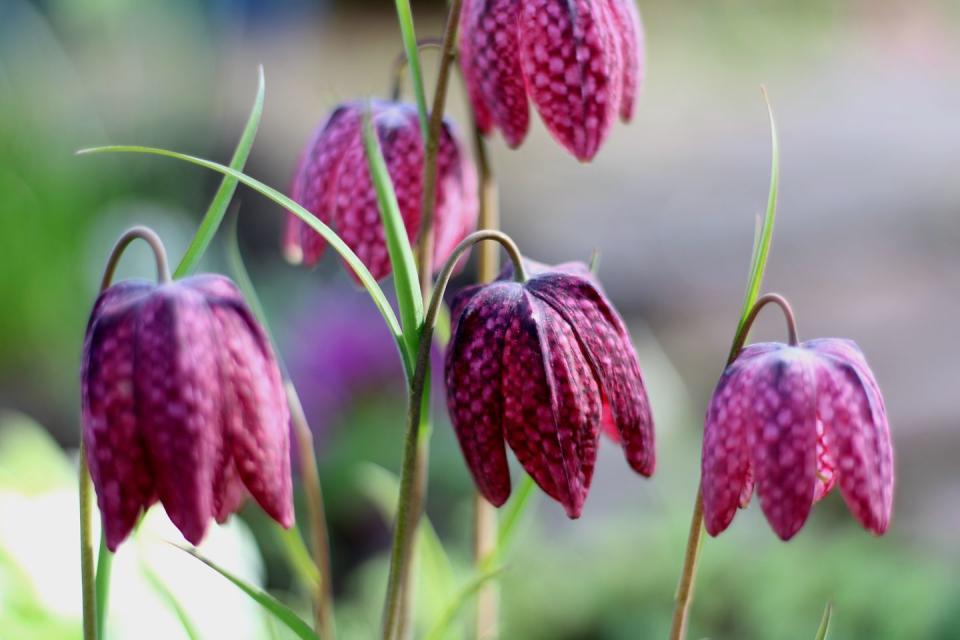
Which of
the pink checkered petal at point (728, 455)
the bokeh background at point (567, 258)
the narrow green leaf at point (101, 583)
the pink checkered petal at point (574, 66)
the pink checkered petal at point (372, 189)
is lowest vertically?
the bokeh background at point (567, 258)

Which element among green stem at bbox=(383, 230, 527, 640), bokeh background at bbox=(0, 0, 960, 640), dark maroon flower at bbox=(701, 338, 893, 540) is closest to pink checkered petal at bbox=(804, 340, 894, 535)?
dark maroon flower at bbox=(701, 338, 893, 540)

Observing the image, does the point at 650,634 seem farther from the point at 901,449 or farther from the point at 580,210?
the point at 580,210

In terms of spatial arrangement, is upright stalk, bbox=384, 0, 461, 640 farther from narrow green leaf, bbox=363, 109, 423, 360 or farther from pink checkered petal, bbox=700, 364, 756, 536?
pink checkered petal, bbox=700, 364, 756, 536

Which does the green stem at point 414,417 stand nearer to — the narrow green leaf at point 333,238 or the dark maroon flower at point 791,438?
the narrow green leaf at point 333,238

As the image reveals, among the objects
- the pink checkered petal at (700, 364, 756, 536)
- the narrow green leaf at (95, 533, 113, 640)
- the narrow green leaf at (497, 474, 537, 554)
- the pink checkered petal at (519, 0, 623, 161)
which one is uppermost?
the pink checkered petal at (519, 0, 623, 161)

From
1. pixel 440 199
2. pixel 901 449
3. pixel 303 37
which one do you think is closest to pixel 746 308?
pixel 440 199

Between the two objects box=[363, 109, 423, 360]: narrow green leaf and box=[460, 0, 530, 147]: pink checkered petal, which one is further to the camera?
box=[460, 0, 530, 147]: pink checkered petal

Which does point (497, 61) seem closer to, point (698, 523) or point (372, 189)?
point (372, 189)

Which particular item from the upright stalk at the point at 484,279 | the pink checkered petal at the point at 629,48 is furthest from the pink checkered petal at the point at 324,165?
the pink checkered petal at the point at 629,48

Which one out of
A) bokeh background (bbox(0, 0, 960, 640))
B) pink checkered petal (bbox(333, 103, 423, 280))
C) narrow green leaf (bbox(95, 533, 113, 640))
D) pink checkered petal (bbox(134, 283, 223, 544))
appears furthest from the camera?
bokeh background (bbox(0, 0, 960, 640))
